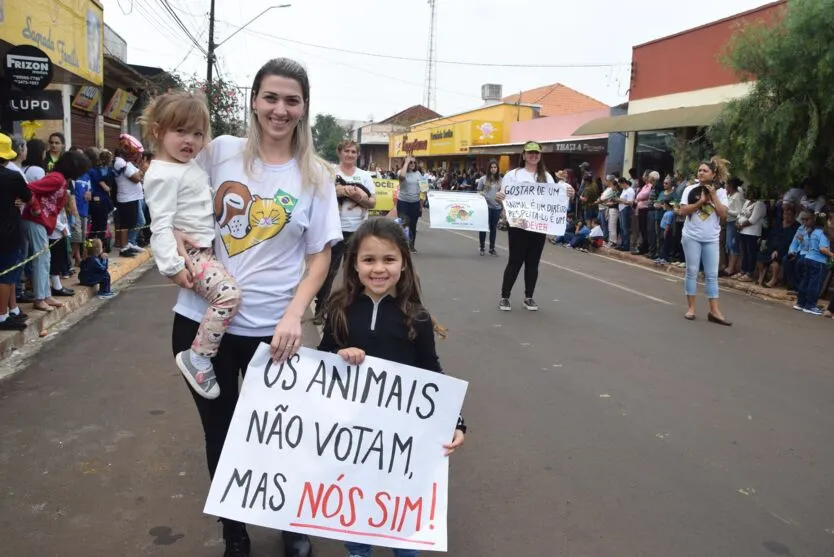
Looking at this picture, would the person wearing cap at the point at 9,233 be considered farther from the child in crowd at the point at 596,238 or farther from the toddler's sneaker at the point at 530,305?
the child in crowd at the point at 596,238

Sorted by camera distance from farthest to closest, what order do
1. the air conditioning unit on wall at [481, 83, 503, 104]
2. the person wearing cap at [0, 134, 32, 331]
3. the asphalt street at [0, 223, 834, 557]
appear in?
the air conditioning unit on wall at [481, 83, 503, 104], the person wearing cap at [0, 134, 32, 331], the asphalt street at [0, 223, 834, 557]

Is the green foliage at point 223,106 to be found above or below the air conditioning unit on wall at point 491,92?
below

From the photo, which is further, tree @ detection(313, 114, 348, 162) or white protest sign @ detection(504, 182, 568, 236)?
tree @ detection(313, 114, 348, 162)

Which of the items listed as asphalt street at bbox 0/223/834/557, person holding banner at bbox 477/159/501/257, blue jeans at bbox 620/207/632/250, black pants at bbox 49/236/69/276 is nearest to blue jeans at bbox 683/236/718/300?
asphalt street at bbox 0/223/834/557

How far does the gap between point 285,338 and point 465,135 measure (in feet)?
123

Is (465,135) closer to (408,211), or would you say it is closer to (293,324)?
(408,211)

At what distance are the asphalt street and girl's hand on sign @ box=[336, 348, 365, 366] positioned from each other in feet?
3.51

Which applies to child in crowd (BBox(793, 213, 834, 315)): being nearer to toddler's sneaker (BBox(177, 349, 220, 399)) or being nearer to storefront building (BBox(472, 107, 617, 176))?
toddler's sneaker (BBox(177, 349, 220, 399))

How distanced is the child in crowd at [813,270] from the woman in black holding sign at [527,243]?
13.0 feet

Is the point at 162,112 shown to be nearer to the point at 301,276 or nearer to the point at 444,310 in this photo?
the point at 301,276

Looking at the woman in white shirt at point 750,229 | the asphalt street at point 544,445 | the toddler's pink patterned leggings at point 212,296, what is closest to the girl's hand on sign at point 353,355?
the toddler's pink patterned leggings at point 212,296

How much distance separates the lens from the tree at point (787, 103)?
10.3 m

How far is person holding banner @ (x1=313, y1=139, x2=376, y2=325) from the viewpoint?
21.9ft

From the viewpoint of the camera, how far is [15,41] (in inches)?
390
